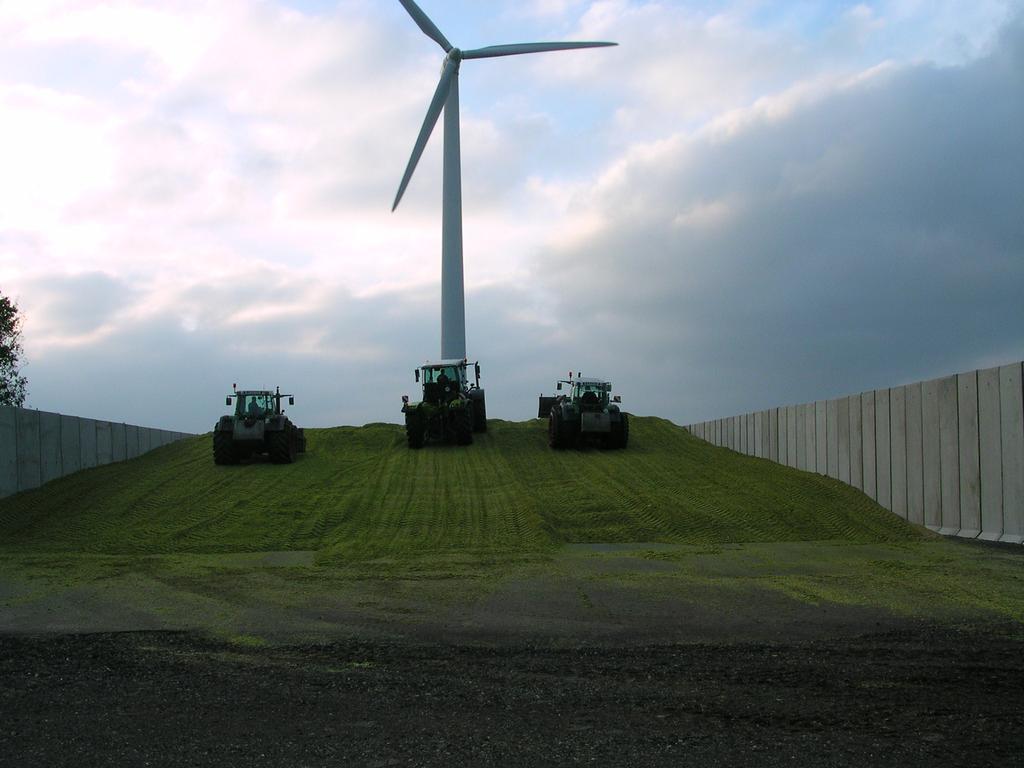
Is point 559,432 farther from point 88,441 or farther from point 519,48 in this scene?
point 519,48

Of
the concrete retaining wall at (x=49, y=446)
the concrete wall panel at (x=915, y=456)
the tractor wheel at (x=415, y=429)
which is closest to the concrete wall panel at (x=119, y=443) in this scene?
the concrete retaining wall at (x=49, y=446)

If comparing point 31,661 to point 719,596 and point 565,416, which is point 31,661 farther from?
point 565,416

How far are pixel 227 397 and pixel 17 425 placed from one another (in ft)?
24.3

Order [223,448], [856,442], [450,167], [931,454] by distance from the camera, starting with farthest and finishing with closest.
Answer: [450,167] < [223,448] < [856,442] < [931,454]

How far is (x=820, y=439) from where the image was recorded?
29719 millimetres

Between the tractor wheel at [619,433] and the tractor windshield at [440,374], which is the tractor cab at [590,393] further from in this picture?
the tractor windshield at [440,374]

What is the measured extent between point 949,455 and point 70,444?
2405 centimetres

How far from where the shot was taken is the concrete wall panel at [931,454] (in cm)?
2152

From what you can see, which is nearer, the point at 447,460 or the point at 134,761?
the point at 134,761

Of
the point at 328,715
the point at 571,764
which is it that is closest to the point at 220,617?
the point at 328,715

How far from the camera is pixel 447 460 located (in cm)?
3241

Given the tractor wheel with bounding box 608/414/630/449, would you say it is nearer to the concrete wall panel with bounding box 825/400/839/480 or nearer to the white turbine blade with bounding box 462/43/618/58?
the concrete wall panel with bounding box 825/400/839/480

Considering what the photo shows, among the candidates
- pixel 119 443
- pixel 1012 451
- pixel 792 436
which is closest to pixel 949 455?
pixel 1012 451

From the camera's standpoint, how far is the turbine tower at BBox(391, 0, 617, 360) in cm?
4416
